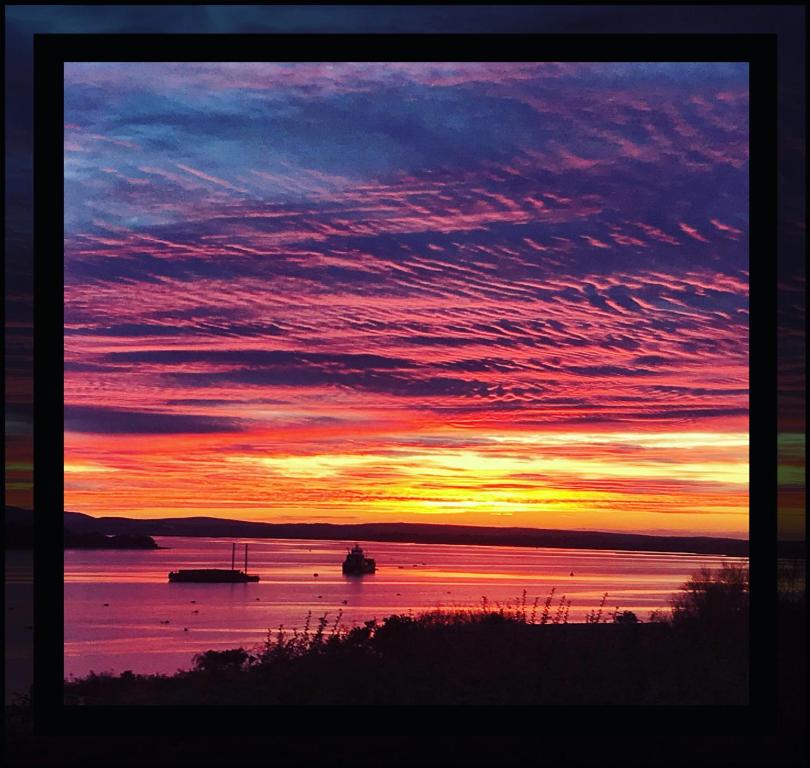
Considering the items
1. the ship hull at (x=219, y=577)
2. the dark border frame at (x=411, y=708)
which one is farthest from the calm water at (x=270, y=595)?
the dark border frame at (x=411, y=708)

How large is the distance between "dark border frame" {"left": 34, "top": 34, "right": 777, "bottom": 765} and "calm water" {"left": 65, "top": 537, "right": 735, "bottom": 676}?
21.3m

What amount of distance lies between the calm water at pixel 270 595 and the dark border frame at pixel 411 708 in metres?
21.3

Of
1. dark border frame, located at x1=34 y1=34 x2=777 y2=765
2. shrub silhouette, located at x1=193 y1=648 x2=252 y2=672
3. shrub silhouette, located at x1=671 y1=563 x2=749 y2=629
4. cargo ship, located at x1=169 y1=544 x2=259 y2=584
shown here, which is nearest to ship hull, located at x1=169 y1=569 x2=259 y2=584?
cargo ship, located at x1=169 y1=544 x2=259 y2=584

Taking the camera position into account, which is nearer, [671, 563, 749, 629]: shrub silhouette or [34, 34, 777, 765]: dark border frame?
[34, 34, 777, 765]: dark border frame

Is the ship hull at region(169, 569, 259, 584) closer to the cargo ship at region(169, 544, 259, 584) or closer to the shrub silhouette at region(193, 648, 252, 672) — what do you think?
the cargo ship at region(169, 544, 259, 584)

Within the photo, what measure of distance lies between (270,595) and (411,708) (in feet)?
218

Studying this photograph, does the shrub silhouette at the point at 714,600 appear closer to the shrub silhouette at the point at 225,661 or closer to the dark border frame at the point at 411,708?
the shrub silhouette at the point at 225,661

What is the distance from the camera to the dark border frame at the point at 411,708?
5.62 meters

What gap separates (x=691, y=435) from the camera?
20484 millimetres

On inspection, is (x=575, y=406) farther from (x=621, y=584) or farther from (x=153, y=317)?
(x=621, y=584)

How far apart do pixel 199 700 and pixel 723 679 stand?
5637 mm

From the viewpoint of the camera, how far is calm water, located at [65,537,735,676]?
46.4 m

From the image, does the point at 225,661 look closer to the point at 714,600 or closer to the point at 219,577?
the point at 714,600
